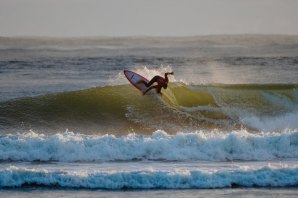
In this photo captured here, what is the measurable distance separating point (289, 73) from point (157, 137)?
59.7 ft

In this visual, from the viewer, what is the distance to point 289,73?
35.7 meters

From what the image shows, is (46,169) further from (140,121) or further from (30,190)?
(140,121)

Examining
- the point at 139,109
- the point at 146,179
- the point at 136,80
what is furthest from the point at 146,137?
the point at 136,80

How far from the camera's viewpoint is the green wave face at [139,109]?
854 inches

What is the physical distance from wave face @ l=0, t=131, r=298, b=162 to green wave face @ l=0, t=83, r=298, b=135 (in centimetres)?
249

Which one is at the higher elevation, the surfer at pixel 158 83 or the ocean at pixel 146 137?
the surfer at pixel 158 83

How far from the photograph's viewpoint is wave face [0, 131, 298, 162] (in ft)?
58.8

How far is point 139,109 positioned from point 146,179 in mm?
7681

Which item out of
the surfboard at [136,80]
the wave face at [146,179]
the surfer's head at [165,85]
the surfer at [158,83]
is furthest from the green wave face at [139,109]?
the wave face at [146,179]

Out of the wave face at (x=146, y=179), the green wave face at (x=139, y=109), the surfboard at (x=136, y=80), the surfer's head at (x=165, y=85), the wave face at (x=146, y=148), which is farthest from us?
the surfboard at (x=136, y=80)

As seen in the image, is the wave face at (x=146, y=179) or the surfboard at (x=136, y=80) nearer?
the wave face at (x=146, y=179)

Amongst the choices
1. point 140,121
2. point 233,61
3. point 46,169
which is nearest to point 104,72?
point 233,61

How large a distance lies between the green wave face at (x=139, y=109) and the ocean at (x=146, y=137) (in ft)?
0.10

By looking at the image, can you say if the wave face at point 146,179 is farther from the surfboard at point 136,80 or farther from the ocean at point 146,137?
the surfboard at point 136,80
